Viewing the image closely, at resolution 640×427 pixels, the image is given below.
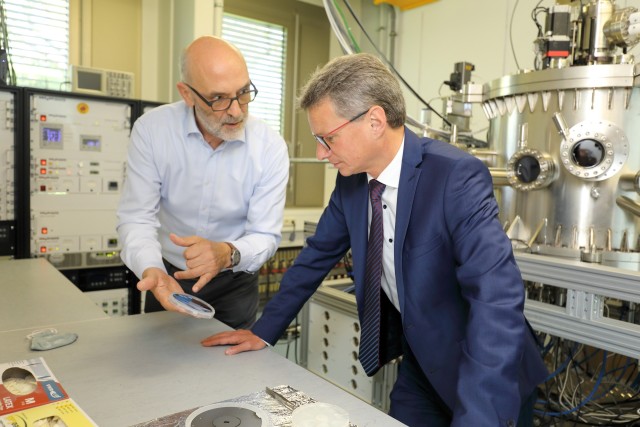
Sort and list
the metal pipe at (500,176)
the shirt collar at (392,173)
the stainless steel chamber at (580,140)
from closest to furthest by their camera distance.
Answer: the shirt collar at (392,173)
the stainless steel chamber at (580,140)
the metal pipe at (500,176)

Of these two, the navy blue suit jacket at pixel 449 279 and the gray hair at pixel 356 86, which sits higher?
the gray hair at pixel 356 86

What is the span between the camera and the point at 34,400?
82 cm

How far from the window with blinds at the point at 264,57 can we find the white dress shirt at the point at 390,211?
2.99 metres

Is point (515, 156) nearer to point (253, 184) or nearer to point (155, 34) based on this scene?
point (253, 184)

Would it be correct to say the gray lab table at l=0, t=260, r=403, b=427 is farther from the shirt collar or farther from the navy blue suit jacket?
the shirt collar

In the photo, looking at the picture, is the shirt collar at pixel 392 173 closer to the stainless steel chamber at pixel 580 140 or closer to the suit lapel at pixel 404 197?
the suit lapel at pixel 404 197

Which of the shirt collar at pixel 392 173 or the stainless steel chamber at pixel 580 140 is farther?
the stainless steel chamber at pixel 580 140

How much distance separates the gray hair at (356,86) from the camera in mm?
1028

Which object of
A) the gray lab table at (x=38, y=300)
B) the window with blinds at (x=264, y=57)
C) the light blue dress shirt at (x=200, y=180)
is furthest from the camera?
the window with blinds at (x=264, y=57)

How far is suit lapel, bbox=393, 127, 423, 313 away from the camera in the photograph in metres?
1.05

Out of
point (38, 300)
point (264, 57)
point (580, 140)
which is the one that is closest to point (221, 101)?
point (38, 300)

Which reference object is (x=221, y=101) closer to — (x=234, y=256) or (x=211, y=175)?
(x=211, y=175)

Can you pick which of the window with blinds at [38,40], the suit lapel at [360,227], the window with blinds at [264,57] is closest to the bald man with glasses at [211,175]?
the suit lapel at [360,227]

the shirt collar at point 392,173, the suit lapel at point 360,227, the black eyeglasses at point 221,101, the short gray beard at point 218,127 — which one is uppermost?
the black eyeglasses at point 221,101
